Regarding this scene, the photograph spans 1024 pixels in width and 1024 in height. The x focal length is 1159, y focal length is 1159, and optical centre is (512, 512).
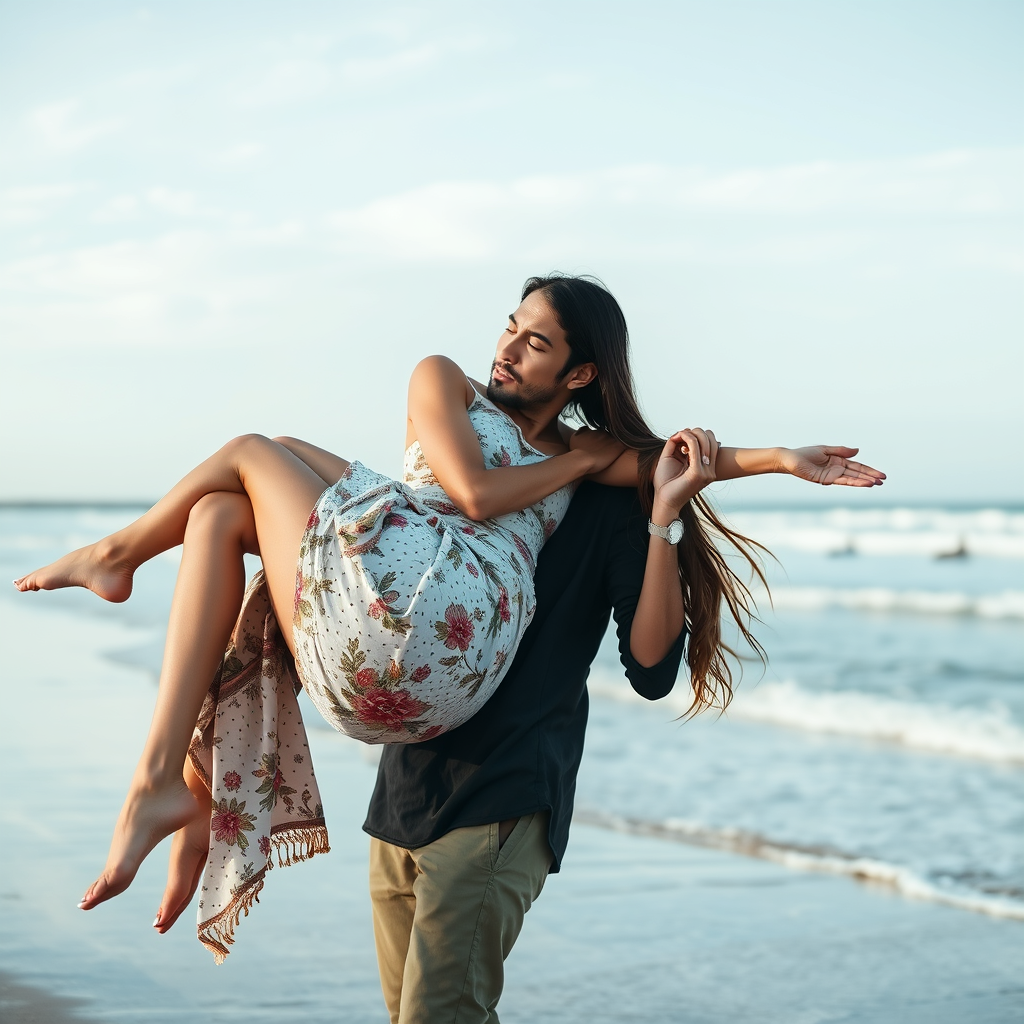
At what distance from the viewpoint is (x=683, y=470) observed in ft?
8.06

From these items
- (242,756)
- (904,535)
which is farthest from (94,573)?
(904,535)

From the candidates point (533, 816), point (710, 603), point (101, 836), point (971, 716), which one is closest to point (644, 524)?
point (710, 603)

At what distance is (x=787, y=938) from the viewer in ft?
13.5

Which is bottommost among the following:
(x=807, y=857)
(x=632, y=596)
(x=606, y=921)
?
(x=807, y=857)

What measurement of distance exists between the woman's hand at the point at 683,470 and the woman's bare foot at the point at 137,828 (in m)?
1.13

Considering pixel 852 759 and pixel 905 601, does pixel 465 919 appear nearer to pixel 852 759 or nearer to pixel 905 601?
pixel 852 759

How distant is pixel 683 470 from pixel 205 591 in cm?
101

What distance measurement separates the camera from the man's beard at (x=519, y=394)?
2.68m

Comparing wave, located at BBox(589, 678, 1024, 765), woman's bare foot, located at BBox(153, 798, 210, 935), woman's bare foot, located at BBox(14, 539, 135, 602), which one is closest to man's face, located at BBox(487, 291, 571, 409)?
woman's bare foot, located at BBox(14, 539, 135, 602)

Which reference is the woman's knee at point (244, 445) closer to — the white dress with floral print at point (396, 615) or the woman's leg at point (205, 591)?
the woman's leg at point (205, 591)

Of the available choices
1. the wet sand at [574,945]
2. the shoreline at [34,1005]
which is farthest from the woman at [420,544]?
the wet sand at [574,945]

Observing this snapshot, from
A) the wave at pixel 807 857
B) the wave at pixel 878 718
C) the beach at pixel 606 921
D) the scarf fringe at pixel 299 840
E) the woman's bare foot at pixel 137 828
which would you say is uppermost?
the woman's bare foot at pixel 137 828

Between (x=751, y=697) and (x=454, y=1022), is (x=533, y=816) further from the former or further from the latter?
(x=751, y=697)

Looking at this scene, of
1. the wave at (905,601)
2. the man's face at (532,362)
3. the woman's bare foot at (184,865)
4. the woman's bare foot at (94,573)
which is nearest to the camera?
the woman's bare foot at (184,865)
